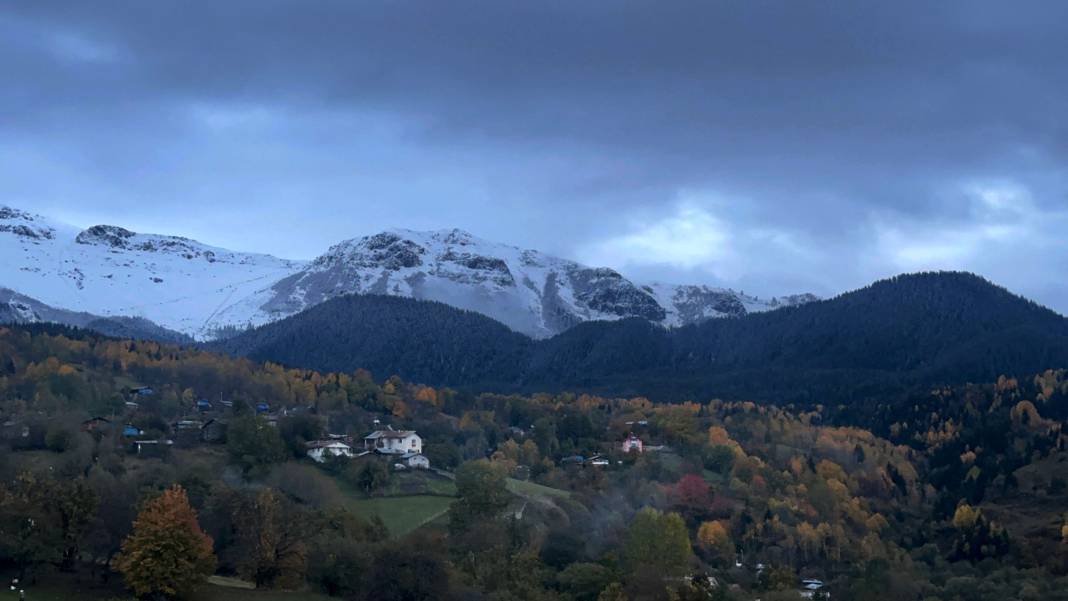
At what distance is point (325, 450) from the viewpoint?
406ft

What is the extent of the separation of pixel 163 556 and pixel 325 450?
49083 mm

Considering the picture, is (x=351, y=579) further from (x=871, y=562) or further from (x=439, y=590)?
(x=871, y=562)

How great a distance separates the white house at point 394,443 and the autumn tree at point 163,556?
189 ft

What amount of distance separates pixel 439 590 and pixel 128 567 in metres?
17.3

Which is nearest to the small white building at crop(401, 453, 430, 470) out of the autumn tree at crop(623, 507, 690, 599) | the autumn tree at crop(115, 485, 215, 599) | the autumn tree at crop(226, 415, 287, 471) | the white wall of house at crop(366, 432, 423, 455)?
the white wall of house at crop(366, 432, 423, 455)

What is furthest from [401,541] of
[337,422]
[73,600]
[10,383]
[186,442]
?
[10,383]

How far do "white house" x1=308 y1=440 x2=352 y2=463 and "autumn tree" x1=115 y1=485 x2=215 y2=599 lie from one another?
45882mm

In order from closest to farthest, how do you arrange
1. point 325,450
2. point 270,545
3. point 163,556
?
point 163,556 < point 270,545 < point 325,450

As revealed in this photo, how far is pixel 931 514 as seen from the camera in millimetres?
148125

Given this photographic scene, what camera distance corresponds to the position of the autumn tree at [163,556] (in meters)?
74.4

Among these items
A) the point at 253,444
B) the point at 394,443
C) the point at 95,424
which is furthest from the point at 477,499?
the point at 95,424

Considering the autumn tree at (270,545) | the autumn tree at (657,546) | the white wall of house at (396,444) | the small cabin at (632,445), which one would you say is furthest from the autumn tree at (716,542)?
the autumn tree at (270,545)

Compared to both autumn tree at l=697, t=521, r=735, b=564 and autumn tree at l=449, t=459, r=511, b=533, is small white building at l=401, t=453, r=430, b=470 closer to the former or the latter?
autumn tree at l=449, t=459, r=511, b=533

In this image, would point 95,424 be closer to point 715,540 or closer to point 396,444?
point 396,444
